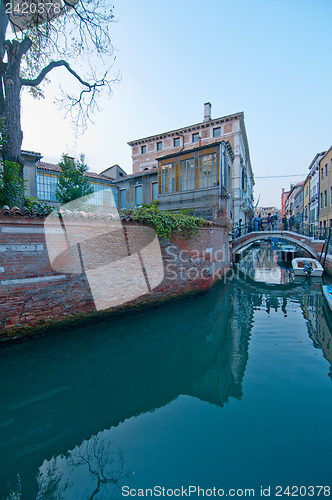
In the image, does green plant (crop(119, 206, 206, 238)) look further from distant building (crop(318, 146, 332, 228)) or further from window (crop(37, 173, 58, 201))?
distant building (crop(318, 146, 332, 228))

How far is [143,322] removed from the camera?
698cm

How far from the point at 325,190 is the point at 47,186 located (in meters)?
23.8

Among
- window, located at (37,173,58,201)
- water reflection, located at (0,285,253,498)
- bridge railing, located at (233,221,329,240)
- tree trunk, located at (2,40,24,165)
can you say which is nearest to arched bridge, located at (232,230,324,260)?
bridge railing, located at (233,221,329,240)

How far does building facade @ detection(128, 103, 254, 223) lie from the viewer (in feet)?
73.7

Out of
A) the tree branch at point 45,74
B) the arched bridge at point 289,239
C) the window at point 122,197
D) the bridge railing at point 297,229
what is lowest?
the arched bridge at point 289,239

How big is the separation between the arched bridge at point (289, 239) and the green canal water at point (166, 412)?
1118 cm

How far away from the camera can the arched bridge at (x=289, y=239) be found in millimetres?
15680

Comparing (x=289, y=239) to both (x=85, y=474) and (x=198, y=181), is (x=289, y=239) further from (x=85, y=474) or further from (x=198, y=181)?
(x=85, y=474)

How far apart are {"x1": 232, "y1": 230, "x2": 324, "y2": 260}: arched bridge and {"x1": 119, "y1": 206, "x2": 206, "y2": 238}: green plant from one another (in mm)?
9552

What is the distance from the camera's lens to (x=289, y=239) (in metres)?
17.1

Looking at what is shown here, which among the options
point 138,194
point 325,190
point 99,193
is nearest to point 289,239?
point 325,190

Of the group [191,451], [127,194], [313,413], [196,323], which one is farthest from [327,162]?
[191,451]

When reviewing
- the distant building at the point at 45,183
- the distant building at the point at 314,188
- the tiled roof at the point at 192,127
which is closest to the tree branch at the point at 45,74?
the distant building at the point at 45,183

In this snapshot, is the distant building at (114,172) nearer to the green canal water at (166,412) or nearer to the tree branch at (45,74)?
the tree branch at (45,74)
